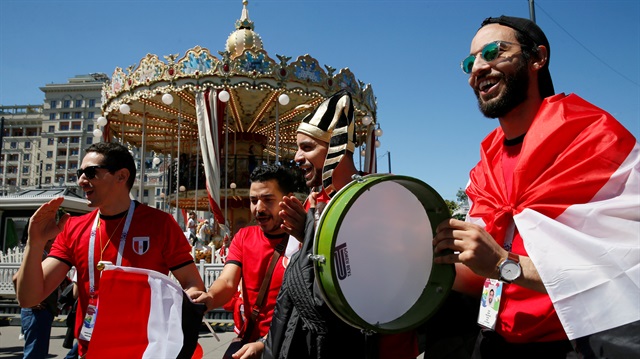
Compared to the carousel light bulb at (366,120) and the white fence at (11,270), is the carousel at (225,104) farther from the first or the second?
the white fence at (11,270)

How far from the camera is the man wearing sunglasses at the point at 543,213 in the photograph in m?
1.46

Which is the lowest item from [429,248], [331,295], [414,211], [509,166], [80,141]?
[331,295]

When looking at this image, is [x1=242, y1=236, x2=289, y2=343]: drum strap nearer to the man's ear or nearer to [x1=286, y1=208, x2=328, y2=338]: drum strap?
[x1=286, y1=208, x2=328, y2=338]: drum strap

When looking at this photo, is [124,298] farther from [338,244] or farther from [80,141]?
[80,141]

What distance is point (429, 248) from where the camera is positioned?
195 centimetres

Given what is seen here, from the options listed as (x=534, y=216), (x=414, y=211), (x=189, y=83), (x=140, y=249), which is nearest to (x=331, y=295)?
(x=414, y=211)

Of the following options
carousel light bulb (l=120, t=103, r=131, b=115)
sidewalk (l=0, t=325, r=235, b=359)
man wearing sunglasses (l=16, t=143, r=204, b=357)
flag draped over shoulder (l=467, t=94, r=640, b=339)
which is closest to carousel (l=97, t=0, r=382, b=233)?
carousel light bulb (l=120, t=103, r=131, b=115)

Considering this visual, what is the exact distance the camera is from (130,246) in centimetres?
299

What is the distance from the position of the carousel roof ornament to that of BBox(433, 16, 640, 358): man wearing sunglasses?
12.8 m

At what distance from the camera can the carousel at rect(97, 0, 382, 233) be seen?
15625 millimetres

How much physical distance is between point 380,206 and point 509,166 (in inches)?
20.8

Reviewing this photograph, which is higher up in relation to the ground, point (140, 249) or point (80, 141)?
point (80, 141)

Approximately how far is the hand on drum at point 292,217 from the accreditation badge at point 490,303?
0.80 metres

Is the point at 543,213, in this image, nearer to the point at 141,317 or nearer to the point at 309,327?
the point at 309,327
